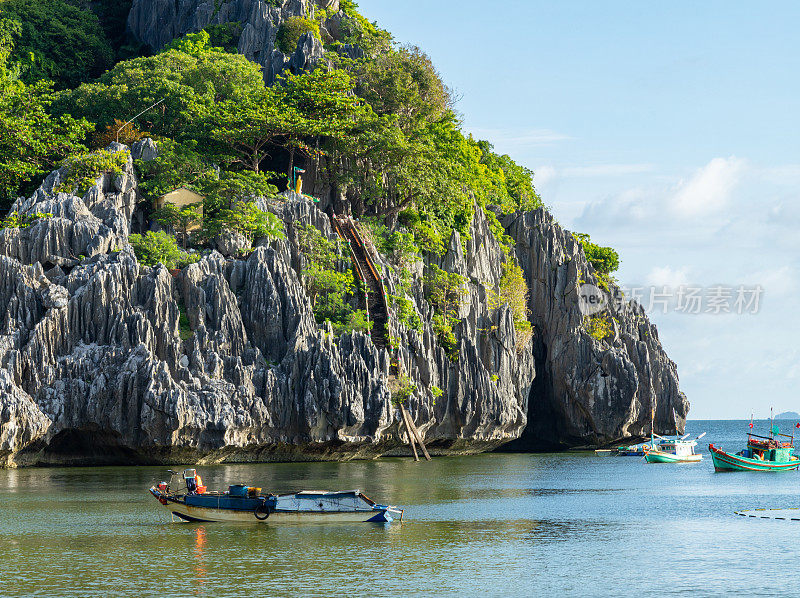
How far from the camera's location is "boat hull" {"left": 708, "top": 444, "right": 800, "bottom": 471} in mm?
72000

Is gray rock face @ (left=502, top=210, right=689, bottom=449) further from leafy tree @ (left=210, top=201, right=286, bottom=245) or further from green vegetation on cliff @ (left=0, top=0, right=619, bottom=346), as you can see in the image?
leafy tree @ (left=210, top=201, right=286, bottom=245)

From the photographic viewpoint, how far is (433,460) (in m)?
73.8

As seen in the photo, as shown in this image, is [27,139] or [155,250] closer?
[155,250]

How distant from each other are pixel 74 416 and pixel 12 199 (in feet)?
75.4

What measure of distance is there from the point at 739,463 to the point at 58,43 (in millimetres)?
77434

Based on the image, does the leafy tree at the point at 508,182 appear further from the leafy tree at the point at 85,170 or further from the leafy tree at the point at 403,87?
the leafy tree at the point at 85,170

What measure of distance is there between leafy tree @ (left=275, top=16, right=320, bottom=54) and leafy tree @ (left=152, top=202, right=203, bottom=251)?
2747 centimetres

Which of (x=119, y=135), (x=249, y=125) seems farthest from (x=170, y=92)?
(x=249, y=125)

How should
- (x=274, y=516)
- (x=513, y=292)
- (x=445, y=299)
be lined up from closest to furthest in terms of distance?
(x=274, y=516)
(x=445, y=299)
(x=513, y=292)

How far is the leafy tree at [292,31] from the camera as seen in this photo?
296ft

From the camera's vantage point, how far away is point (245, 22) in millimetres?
94938

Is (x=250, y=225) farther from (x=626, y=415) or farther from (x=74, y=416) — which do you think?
(x=626, y=415)

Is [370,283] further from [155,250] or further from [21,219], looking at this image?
[21,219]

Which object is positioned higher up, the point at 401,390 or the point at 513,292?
the point at 513,292
